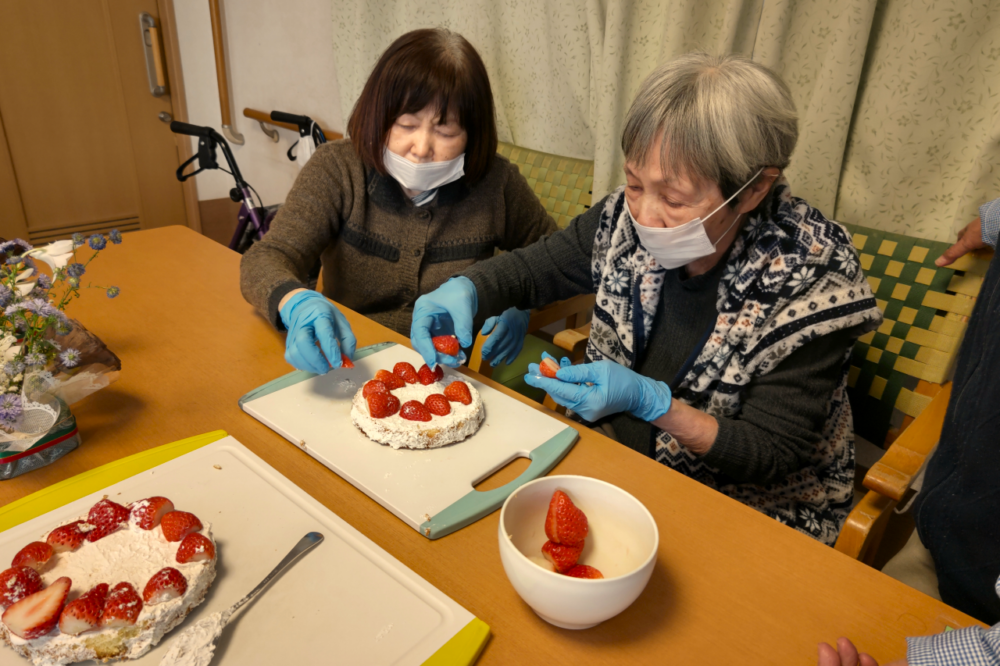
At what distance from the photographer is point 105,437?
37.1 inches

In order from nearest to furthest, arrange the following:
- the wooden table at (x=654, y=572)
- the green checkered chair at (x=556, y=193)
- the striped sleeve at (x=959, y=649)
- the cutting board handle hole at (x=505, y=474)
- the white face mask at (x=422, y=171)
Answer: the striped sleeve at (x=959, y=649), the wooden table at (x=654, y=572), the cutting board handle hole at (x=505, y=474), the white face mask at (x=422, y=171), the green checkered chair at (x=556, y=193)

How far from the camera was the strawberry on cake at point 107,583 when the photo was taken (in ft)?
1.95

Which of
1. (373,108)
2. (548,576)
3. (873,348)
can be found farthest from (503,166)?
(548,576)

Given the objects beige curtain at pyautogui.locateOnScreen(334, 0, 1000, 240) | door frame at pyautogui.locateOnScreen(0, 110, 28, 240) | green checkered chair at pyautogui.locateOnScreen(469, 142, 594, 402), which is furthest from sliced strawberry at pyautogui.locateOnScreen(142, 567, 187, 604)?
door frame at pyautogui.locateOnScreen(0, 110, 28, 240)

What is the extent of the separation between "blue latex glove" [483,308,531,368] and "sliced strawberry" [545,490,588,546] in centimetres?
69

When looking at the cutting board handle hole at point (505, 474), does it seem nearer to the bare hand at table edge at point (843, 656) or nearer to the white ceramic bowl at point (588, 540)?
the white ceramic bowl at point (588, 540)

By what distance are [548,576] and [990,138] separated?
59.8 inches

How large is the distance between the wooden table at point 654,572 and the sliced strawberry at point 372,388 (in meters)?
0.14

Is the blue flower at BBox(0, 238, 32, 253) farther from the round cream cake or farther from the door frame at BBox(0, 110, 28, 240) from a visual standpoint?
the door frame at BBox(0, 110, 28, 240)

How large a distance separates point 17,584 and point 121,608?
0.38 ft

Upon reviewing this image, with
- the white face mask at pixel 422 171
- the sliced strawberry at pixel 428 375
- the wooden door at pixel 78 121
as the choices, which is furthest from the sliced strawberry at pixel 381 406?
the wooden door at pixel 78 121

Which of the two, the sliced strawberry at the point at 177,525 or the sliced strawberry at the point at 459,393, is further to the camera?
the sliced strawberry at the point at 459,393

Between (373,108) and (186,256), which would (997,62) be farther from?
(186,256)

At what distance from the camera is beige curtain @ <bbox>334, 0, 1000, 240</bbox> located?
4.74ft
